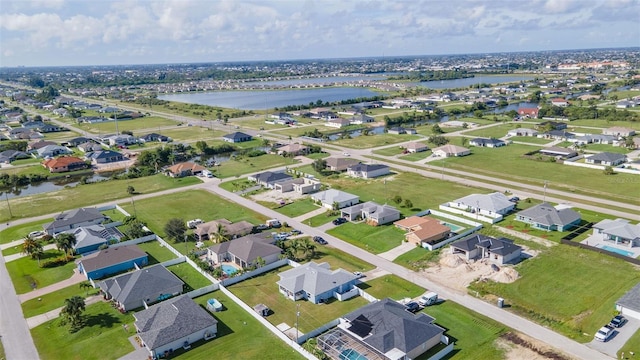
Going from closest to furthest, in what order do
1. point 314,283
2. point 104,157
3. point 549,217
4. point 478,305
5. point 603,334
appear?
point 603,334 → point 478,305 → point 314,283 → point 549,217 → point 104,157

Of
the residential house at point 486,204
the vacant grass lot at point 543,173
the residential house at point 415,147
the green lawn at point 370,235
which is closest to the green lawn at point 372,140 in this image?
the residential house at point 415,147

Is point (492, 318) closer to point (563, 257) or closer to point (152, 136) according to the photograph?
point (563, 257)

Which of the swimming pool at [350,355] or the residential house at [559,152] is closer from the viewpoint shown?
the swimming pool at [350,355]

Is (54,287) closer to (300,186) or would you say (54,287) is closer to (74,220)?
(74,220)

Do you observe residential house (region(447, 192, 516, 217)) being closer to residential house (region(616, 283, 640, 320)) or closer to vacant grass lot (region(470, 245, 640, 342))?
vacant grass lot (region(470, 245, 640, 342))

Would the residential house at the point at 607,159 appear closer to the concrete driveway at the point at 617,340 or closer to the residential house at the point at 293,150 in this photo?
the concrete driveway at the point at 617,340

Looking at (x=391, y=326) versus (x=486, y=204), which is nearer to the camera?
(x=391, y=326)

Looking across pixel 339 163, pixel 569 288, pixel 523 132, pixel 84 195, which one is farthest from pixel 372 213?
pixel 523 132

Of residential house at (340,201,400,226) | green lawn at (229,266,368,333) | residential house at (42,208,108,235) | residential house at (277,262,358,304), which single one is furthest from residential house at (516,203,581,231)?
residential house at (42,208,108,235)
